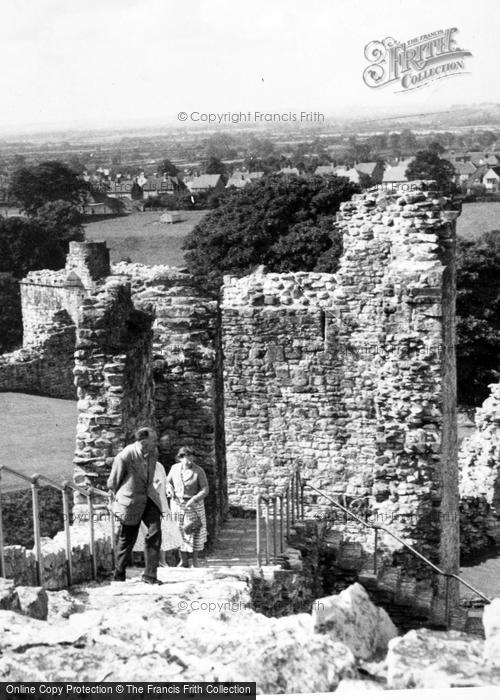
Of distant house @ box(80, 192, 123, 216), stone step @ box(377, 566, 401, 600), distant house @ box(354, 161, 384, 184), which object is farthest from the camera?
distant house @ box(354, 161, 384, 184)

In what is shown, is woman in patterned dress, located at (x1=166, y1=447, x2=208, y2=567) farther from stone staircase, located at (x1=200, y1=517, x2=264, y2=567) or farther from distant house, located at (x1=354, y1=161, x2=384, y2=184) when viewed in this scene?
distant house, located at (x1=354, y1=161, x2=384, y2=184)

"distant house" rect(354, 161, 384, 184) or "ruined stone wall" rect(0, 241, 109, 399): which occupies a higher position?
"distant house" rect(354, 161, 384, 184)

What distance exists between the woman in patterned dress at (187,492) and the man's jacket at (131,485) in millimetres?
968

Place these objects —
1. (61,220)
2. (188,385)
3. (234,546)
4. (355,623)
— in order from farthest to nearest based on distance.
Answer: (61,220) → (188,385) → (234,546) → (355,623)

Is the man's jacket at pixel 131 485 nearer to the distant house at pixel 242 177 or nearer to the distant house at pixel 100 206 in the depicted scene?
the distant house at pixel 100 206

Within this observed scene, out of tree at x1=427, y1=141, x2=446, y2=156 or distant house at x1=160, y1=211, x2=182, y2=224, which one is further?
distant house at x1=160, y1=211, x2=182, y2=224

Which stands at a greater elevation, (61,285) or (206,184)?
(206,184)

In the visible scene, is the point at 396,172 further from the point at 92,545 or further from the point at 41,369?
the point at 92,545

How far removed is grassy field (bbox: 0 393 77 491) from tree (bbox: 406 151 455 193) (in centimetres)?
1163

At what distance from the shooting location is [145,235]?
131 feet

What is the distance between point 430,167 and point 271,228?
560 cm

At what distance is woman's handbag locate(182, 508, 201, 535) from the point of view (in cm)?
1192

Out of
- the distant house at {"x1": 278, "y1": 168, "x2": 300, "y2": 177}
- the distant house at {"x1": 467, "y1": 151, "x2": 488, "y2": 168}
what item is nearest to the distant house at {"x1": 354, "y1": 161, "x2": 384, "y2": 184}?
the distant house at {"x1": 278, "y1": 168, "x2": 300, "y2": 177}

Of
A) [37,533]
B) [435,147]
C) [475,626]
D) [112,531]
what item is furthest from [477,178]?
[37,533]
